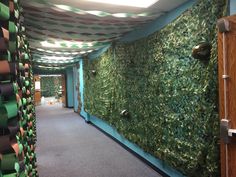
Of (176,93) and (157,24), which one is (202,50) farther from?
(157,24)

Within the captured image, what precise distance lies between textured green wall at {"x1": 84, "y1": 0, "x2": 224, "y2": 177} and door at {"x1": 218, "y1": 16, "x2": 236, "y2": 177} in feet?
0.45

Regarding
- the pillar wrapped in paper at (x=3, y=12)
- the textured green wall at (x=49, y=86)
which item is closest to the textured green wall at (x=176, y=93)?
the pillar wrapped in paper at (x=3, y=12)

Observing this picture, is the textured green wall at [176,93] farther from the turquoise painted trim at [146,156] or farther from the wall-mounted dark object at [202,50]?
the turquoise painted trim at [146,156]

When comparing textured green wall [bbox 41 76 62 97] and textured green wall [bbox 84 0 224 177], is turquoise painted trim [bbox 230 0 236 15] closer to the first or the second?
textured green wall [bbox 84 0 224 177]

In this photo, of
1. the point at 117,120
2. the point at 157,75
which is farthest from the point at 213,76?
the point at 117,120

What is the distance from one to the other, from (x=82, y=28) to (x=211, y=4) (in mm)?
1860

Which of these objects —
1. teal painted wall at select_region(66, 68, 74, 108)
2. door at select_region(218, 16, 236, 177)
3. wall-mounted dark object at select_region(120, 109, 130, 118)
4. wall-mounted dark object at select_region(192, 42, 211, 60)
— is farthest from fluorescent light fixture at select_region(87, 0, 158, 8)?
teal painted wall at select_region(66, 68, 74, 108)

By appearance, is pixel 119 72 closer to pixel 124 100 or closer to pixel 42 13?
pixel 124 100

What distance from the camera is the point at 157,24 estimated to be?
306cm

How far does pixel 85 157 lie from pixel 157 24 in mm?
2573

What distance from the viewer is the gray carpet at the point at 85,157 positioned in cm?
334

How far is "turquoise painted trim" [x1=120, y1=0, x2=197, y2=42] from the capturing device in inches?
99.1

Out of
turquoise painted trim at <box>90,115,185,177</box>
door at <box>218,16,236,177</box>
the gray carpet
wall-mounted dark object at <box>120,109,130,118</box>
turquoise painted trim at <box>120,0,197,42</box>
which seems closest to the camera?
door at <box>218,16,236,177</box>

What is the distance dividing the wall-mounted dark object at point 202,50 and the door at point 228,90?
0.24m
